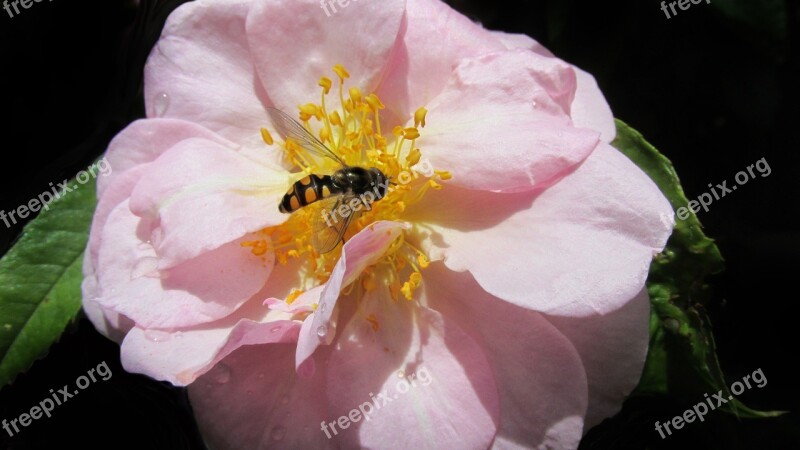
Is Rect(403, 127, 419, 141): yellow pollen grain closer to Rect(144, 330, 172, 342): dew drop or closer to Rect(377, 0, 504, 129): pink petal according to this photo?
Rect(377, 0, 504, 129): pink petal

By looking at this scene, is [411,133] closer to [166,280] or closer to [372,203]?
[372,203]

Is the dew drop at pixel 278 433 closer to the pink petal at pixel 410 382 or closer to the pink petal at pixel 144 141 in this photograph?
the pink petal at pixel 410 382

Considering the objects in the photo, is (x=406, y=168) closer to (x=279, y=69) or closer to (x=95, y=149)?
(x=279, y=69)

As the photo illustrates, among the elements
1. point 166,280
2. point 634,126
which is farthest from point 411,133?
point 634,126

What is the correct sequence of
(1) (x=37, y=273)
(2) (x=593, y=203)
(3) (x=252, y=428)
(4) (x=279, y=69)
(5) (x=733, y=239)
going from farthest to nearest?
(5) (x=733, y=239)
(1) (x=37, y=273)
(4) (x=279, y=69)
(3) (x=252, y=428)
(2) (x=593, y=203)

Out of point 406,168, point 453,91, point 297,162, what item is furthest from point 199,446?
point 453,91

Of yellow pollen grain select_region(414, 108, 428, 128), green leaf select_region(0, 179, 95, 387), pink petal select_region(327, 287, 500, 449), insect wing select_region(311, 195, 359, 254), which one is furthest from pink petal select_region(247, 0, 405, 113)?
green leaf select_region(0, 179, 95, 387)
